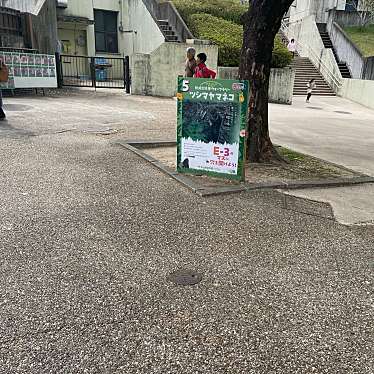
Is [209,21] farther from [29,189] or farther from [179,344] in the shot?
[179,344]

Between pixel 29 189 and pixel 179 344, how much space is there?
3.52 metres

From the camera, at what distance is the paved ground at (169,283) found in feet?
7.76

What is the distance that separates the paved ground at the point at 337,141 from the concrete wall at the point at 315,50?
6152 millimetres

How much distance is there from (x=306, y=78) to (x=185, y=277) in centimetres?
2614

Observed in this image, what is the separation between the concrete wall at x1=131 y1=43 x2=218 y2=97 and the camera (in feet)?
56.1

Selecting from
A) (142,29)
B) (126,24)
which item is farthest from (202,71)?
(126,24)

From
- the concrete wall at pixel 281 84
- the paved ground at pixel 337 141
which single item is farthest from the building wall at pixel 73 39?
the paved ground at pixel 337 141

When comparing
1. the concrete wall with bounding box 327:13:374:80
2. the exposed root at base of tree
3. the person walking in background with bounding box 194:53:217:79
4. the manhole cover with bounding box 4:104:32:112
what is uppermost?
the concrete wall with bounding box 327:13:374:80

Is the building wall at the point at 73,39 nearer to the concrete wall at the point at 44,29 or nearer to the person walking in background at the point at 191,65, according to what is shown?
the concrete wall at the point at 44,29

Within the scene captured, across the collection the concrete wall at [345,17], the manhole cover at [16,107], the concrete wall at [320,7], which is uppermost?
the concrete wall at [320,7]

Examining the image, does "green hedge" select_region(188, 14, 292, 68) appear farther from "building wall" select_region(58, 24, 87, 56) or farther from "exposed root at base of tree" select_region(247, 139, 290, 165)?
"exposed root at base of tree" select_region(247, 139, 290, 165)

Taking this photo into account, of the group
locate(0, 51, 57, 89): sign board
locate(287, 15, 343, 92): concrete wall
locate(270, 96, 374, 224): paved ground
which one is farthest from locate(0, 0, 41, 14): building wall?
locate(287, 15, 343, 92): concrete wall

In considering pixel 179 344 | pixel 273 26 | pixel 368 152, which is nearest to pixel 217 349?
pixel 179 344

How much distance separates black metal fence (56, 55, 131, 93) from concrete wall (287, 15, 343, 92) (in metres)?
14.0
